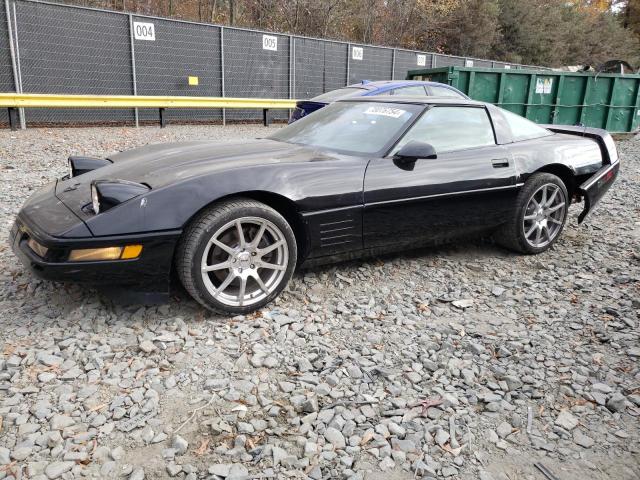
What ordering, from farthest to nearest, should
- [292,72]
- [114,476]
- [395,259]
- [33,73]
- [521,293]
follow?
[292,72]
[33,73]
[395,259]
[521,293]
[114,476]

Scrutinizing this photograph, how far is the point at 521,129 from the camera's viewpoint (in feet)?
14.8

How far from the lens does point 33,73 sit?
1059 centimetres

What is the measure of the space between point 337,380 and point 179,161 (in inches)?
65.2

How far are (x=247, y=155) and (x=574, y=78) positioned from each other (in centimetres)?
1197

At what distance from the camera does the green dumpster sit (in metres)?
11.4

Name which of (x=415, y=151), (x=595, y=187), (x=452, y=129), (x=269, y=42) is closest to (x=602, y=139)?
(x=595, y=187)

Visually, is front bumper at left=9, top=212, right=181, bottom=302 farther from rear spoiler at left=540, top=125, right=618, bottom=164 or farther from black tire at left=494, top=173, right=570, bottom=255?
rear spoiler at left=540, top=125, right=618, bottom=164

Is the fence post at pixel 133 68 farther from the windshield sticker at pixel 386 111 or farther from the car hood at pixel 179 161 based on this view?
the windshield sticker at pixel 386 111

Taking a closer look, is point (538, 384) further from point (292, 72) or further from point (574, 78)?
point (292, 72)

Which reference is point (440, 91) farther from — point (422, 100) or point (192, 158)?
point (192, 158)

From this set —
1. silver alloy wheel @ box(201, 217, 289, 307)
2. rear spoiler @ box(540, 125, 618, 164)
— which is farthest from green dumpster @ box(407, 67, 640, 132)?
silver alloy wheel @ box(201, 217, 289, 307)

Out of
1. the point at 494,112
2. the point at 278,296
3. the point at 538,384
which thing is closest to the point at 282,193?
the point at 278,296

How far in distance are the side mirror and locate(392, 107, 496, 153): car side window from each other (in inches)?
4.6

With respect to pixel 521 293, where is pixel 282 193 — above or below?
above
